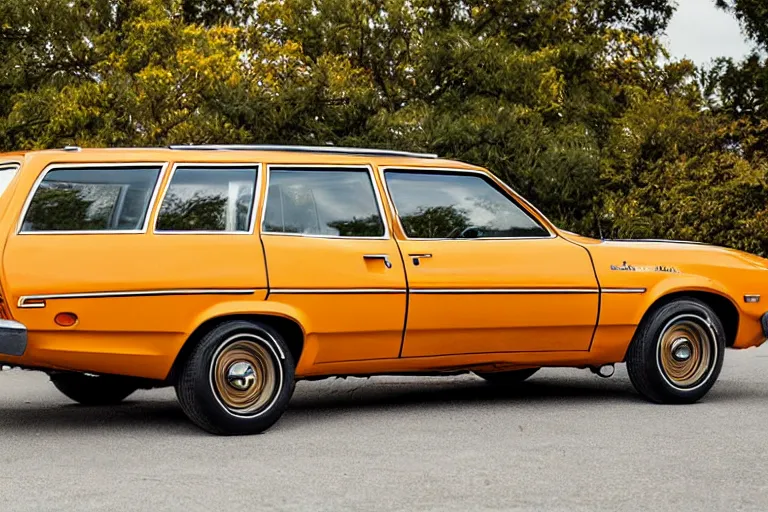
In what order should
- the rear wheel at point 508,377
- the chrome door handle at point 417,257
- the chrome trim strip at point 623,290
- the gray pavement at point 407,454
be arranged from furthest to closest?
1. the rear wheel at point 508,377
2. the chrome trim strip at point 623,290
3. the chrome door handle at point 417,257
4. the gray pavement at point 407,454

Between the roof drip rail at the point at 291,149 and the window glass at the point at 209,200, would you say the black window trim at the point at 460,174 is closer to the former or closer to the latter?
the roof drip rail at the point at 291,149

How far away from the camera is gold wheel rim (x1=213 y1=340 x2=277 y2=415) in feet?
25.1

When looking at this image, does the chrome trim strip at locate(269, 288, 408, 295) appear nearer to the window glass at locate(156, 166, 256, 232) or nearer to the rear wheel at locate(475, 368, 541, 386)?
the window glass at locate(156, 166, 256, 232)

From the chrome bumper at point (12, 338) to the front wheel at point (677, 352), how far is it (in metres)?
3.98

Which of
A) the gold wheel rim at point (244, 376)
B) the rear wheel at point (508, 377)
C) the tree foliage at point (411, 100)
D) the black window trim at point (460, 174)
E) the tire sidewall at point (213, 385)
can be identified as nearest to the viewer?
the tire sidewall at point (213, 385)

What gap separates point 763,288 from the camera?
30.7 feet

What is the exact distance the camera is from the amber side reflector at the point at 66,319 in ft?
23.7

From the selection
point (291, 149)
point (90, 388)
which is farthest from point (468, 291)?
point (90, 388)

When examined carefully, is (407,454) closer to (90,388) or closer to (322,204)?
(322,204)

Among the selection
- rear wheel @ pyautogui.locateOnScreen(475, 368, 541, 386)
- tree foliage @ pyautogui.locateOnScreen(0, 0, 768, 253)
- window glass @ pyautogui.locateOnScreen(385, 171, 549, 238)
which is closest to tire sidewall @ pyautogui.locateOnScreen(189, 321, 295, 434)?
window glass @ pyautogui.locateOnScreen(385, 171, 549, 238)

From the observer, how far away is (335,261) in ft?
26.3

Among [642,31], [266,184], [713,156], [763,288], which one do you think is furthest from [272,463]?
[642,31]

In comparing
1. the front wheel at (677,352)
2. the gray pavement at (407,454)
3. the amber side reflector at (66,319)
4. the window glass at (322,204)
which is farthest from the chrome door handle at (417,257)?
the amber side reflector at (66,319)

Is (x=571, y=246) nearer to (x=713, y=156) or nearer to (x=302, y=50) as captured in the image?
(x=713, y=156)
